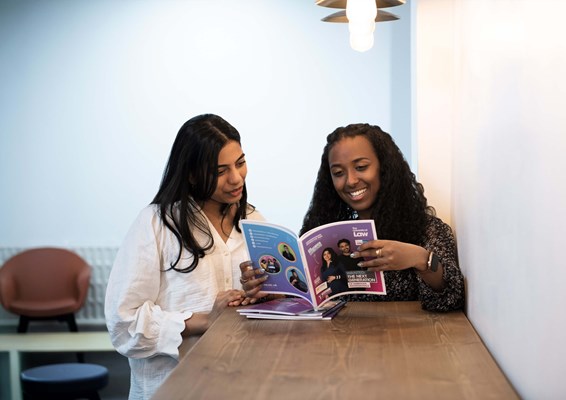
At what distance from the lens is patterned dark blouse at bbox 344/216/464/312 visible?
260 cm

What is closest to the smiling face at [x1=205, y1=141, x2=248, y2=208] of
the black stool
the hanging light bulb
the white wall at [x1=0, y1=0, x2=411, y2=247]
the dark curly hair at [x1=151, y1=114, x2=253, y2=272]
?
the dark curly hair at [x1=151, y1=114, x2=253, y2=272]

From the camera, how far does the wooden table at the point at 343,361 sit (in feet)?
5.72

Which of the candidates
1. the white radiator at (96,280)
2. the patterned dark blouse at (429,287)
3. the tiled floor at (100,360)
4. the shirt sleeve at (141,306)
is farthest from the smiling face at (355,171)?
the white radiator at (96,280)

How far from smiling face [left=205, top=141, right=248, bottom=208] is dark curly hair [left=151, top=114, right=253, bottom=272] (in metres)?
0.02

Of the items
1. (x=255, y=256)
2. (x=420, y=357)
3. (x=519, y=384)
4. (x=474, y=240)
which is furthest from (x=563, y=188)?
(x=255, y=256)

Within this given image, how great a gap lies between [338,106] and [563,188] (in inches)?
207

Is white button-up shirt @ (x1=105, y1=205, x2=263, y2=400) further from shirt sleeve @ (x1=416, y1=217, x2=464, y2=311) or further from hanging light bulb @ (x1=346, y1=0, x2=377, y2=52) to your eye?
hanging light bulb @ (x1=346, y1=0, x2=377, y2=52)

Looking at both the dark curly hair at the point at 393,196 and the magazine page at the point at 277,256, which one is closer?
the magazine page at the point at 277,256

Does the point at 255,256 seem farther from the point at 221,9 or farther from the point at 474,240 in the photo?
the point at 221,9

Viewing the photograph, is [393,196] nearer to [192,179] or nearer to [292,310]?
[292,310]

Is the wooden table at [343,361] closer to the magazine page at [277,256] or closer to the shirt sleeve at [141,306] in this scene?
the magazine page at [277,256]

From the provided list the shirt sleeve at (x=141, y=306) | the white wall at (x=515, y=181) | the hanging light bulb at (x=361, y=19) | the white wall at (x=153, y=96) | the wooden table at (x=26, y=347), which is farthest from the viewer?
the white wall at (x=153, y=96)

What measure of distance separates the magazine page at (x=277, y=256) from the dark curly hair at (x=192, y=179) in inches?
11.3

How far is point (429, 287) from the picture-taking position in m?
2.60
